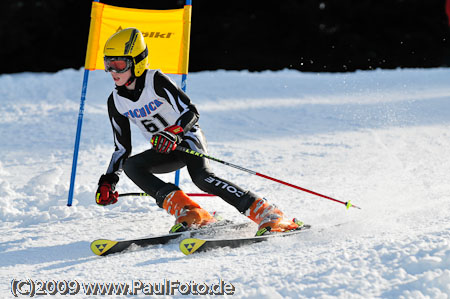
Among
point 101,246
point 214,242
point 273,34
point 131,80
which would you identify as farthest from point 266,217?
point 273,34

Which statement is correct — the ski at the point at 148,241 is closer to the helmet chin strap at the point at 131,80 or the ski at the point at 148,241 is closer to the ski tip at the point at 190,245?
the ski tip at the point at 190,245

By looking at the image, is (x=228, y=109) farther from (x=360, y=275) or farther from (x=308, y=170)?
(x=360, y=275)

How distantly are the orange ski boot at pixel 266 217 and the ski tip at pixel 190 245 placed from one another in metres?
0.39

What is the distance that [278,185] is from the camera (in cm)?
516

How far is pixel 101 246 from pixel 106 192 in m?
0.49

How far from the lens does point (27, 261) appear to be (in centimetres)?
329

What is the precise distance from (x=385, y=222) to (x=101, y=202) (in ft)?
5.90

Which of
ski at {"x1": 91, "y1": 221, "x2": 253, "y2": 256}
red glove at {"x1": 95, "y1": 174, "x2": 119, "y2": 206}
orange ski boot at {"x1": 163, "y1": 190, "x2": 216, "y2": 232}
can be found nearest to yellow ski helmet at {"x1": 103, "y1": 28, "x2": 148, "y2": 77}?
red glove at {"x1": 95, "y1": 174, "x2": 119, "y2": 206}

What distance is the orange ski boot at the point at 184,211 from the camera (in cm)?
358


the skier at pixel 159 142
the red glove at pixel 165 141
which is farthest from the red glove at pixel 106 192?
the red glove at pixel 165 141

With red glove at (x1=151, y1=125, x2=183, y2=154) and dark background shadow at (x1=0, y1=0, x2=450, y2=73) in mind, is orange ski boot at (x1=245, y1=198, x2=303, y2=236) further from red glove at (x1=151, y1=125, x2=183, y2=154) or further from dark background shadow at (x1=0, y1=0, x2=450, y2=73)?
dark background shadow at (x1=0, y1=0, x2=450, y2=73)

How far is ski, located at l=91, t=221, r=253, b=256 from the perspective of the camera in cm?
329
